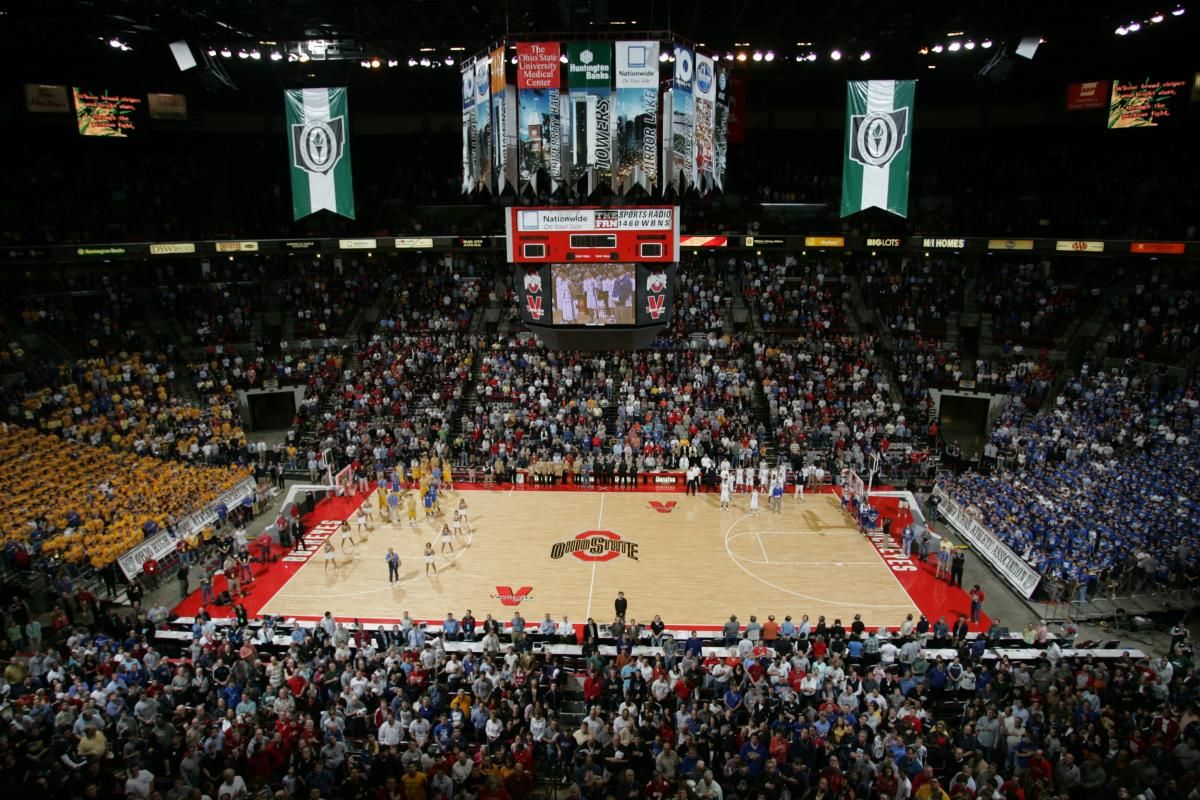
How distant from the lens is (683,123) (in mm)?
18781

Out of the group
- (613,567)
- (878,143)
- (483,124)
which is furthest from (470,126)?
(878,143)

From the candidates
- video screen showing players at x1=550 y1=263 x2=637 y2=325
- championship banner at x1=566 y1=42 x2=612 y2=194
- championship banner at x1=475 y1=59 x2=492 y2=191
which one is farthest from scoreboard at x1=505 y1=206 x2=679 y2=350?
championship banner at x1=475 y1=59 x2=492 y2=191

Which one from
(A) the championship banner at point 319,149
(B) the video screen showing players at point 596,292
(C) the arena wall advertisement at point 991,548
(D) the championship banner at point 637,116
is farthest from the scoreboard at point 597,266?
(C) the arena wall advertisement at point 991,548

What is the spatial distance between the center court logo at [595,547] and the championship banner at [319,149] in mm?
13379

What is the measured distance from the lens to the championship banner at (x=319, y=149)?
25.5 metres

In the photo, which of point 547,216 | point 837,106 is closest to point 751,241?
point 837,106

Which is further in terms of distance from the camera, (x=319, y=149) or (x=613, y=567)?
(x=319, y=149)

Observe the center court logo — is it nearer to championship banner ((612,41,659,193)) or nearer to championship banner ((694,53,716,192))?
championship banner ((612,41,659,193))

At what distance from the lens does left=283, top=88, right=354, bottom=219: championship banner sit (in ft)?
83.8

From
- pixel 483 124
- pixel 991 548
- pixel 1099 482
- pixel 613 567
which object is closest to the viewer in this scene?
pixel 483 124

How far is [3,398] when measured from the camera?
28328mm

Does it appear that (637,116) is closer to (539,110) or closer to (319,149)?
(539,110)

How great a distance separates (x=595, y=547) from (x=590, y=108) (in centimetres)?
1212

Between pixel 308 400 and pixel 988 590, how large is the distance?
26140 millimetres
